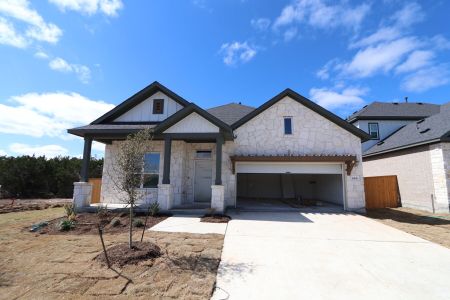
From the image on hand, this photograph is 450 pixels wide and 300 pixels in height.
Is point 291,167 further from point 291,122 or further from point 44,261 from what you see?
point 44,261

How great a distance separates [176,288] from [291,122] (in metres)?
10.6

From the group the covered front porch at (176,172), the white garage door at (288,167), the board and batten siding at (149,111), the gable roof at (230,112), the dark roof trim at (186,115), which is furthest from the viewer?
the gable roof at (230,112)

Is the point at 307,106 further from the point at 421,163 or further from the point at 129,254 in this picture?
the point at 129,254

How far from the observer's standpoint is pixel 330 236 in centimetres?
695

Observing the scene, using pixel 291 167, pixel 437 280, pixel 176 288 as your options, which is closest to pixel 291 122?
pixel 291 167

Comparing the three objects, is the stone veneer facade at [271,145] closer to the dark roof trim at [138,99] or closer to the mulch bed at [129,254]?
the dark roof trim at [138,99]

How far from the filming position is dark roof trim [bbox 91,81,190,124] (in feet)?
40.5

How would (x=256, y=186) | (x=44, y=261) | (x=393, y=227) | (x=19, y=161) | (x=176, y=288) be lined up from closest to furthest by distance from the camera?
(x=176, y=288), (x=44, y=261), (x=393, y=227), (x=19, y=161), (x=256, y=186)

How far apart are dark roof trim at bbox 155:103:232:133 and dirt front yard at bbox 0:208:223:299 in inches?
205

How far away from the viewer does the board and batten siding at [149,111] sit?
12578mm

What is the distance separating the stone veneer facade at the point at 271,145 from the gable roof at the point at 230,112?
2534 mm

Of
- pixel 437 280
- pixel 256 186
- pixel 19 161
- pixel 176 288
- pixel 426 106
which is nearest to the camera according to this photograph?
pixel 176 288

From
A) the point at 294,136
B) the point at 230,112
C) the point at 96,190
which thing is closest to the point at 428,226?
the point at 294,136

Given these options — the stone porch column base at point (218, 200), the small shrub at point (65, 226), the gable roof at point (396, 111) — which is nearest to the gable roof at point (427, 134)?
the gable roof at point (396, 111)
